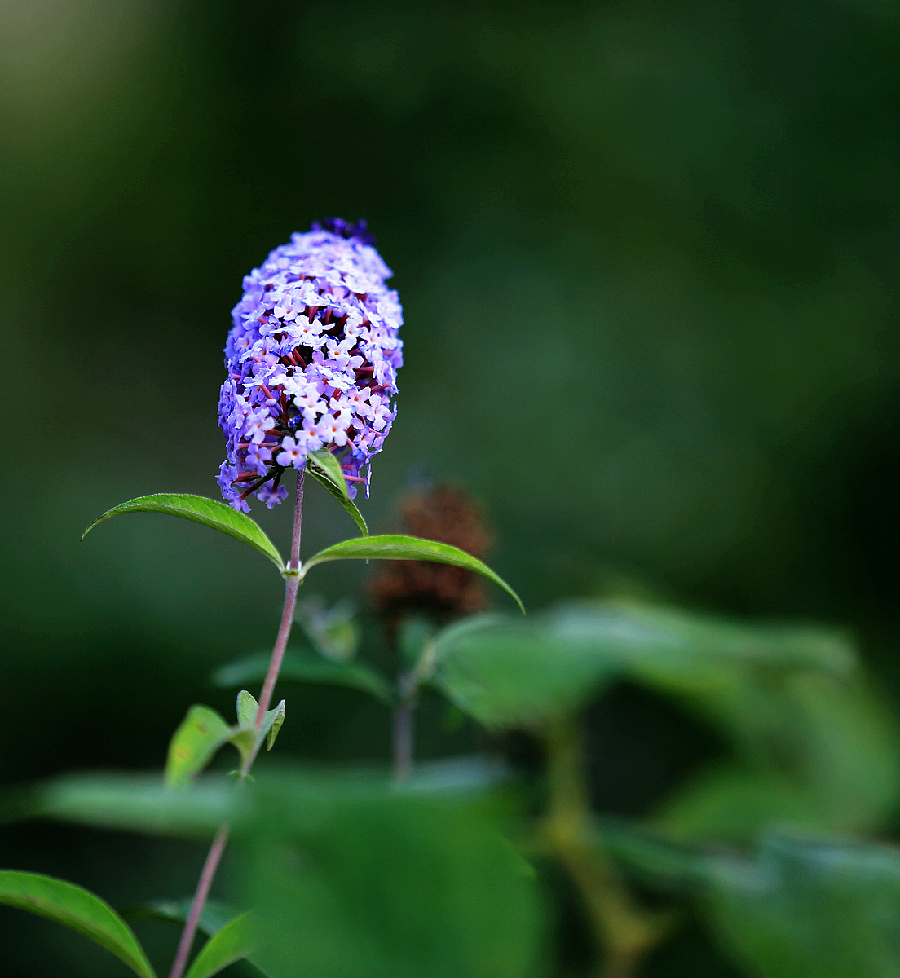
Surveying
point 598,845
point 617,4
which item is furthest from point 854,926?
point 617,4

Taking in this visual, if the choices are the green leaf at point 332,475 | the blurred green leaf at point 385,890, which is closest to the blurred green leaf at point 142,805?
the blurred green leaf at point 385,890

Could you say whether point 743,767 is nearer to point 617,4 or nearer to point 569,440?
point 569,440

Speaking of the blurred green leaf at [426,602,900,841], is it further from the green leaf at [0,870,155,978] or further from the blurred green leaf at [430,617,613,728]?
the green leaf at [0,870,155,978]

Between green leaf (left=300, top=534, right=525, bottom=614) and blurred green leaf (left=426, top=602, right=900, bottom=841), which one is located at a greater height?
blurred green leaf (left=426, top=602, right=900, bottom=841)

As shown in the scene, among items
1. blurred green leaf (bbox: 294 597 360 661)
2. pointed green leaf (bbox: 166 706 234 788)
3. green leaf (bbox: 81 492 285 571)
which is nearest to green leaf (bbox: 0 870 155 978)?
pointed green leaf (bbox: 166 706 234 788)

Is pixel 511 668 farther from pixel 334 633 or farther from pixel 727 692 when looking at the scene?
pixel 727 692

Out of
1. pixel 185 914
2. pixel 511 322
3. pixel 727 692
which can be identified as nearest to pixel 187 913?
pixel 185 914
